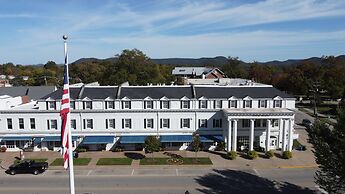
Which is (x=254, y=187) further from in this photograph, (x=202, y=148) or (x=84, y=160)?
(x=84, y=160)

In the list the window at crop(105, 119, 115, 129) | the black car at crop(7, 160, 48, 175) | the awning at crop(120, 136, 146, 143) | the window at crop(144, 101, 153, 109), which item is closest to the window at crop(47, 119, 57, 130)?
the window at crop(105, 119, 115, 129)

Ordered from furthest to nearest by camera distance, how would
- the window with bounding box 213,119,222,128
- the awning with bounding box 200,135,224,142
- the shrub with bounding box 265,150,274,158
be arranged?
1. the window with bounding box 213,119,222,128
2. the awning with bounding box 200,135,224,142
3. the shrub with bounding box 265,150,274,158

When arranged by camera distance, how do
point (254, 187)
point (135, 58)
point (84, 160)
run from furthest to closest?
point (135, 58) < point (84, 160) < point (254, 187)

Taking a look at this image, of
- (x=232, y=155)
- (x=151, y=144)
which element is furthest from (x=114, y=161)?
(x=232, y=155)

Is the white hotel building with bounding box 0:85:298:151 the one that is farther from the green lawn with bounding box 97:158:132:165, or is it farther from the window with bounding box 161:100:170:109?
the green lawn with bounding box 97:158:132:165

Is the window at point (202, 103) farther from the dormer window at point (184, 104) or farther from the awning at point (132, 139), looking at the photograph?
the awning at point (132, 139)

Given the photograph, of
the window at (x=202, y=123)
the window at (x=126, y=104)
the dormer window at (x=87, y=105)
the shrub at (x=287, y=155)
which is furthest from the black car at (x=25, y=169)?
the shrub at (x=287, y=155)

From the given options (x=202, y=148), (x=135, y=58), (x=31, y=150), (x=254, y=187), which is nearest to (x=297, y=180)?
(x=254, y=187)
